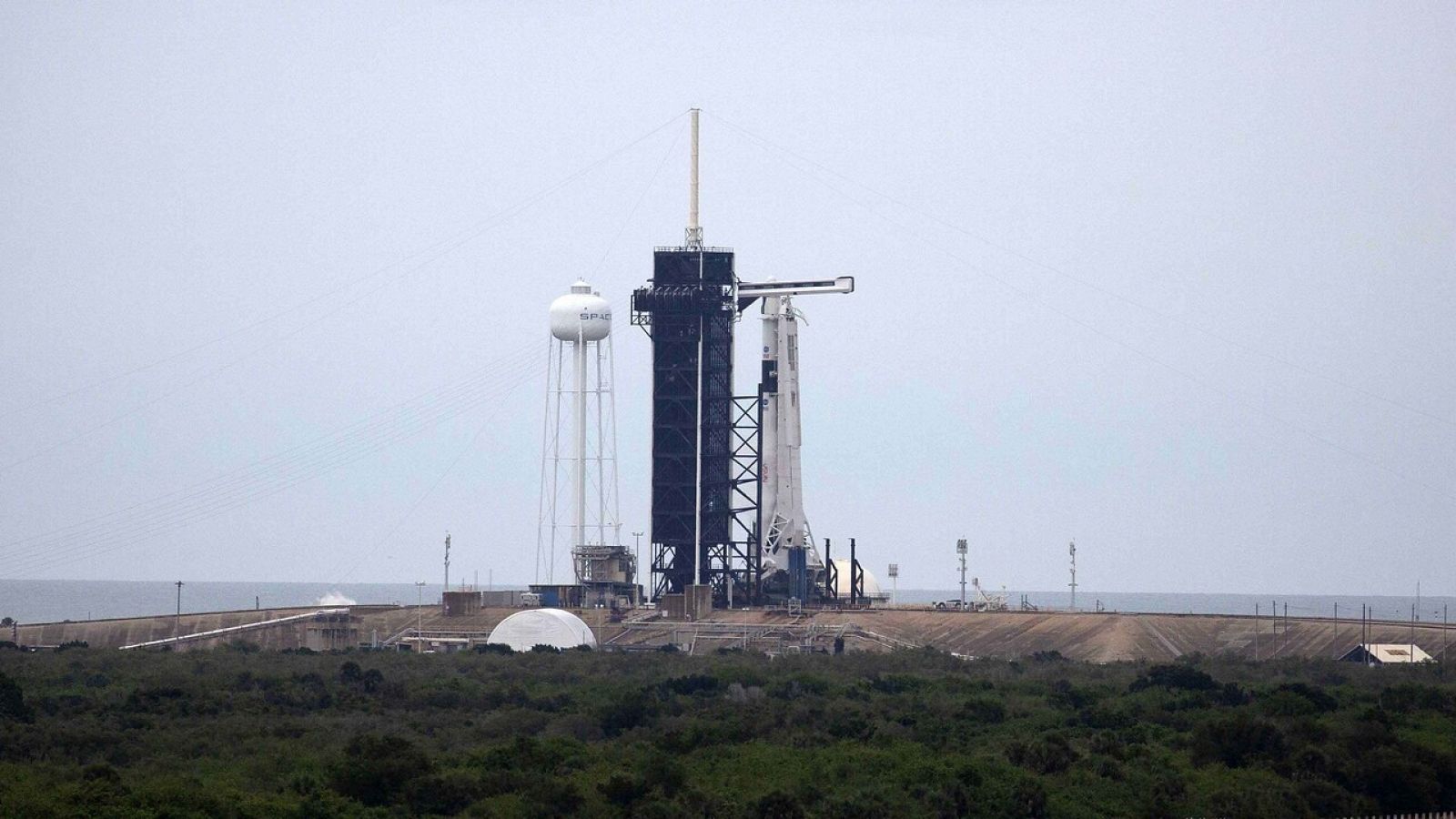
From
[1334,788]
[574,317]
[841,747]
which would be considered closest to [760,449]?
[574,317]

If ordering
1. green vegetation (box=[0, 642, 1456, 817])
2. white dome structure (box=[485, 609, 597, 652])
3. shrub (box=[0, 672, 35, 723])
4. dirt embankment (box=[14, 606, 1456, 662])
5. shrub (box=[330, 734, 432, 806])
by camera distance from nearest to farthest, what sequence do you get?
green vegetation (box=[0, 642, 1456, 817])
shrub (box=[330, 734, 432, 806])
shrub (box=[0, 672, 35, 723])
dirt embankment (box=[14, 606, 1456, 662])
white dome structure (box=[485, 609, 597, 652])

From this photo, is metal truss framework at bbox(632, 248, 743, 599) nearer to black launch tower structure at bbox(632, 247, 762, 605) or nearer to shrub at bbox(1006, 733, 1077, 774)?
black launch tower structure at bbox(632, 247, 762, 605)

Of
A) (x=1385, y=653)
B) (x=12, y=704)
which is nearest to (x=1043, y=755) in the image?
(x=12, y=704)

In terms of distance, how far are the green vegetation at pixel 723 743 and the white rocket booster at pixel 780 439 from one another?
26355 mm

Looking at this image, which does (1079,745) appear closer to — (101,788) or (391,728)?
(391,728)

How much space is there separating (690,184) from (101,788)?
198ft

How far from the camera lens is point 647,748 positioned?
45.1 meters

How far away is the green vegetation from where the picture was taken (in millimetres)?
38406

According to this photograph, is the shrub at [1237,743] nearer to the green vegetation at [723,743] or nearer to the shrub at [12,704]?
the green vegetation at [723,743]

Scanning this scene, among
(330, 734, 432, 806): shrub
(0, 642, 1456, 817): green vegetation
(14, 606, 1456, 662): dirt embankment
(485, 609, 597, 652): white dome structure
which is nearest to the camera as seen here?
(0, 642, 1456, 817): green vegetation

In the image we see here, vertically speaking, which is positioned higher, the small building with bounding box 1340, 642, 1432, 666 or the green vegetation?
the small building with bounding box 1340, 642, 1432, 666

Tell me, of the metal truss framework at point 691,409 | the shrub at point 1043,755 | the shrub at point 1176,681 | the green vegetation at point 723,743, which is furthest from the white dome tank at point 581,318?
the shrub at point 1043,755

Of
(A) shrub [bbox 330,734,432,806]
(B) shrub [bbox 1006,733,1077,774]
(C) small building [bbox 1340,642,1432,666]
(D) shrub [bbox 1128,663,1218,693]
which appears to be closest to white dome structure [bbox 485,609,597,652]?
(D) shrub [bbox 1128,663,1218,693]

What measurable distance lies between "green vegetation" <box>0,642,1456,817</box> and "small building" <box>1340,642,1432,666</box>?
6563 millimetres
